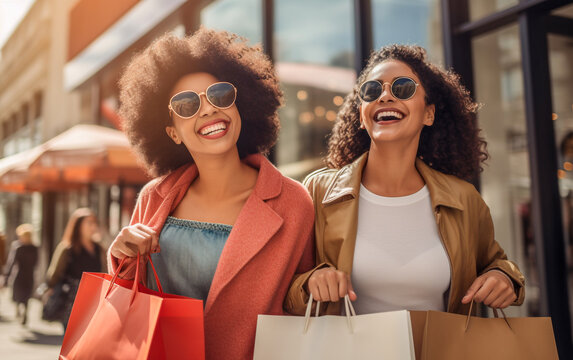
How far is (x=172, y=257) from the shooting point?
208 cm

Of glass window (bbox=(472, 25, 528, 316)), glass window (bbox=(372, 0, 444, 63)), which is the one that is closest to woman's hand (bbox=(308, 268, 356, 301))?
glass window (bbox=(472, 25, 528, 316))

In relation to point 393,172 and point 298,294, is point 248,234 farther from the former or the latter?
point 393,172

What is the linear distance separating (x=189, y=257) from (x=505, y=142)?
403cm

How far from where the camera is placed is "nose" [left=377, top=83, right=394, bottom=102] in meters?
2.21

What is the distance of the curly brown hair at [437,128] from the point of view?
2430 mm

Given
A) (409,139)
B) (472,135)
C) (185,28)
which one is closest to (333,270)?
(409,139)

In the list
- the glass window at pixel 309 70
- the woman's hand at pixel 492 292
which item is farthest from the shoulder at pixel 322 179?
the glass window at pixel 309 70

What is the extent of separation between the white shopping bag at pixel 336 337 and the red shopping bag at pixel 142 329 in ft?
0.78

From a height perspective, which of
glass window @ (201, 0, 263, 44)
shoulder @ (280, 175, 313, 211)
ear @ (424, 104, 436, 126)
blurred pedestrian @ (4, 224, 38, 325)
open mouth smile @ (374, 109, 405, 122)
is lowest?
blurred pedestrian @ (4, 224, 38, 325)

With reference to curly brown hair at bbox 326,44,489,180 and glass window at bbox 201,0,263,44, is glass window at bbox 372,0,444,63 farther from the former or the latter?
curly brown hair at bbox 326,44,489,180

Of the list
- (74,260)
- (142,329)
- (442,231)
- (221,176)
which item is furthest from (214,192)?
(74,260)

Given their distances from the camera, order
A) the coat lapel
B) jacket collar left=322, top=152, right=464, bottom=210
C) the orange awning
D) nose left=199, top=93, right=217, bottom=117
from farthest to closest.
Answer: the orange awning
jacket collar left=322, top=152, right=464, bottom=210
nose left=199, top=93, right=217, bottom=117
the coat lapel

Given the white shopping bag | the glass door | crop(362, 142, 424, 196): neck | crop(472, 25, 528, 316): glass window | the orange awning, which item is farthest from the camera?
the orange awning

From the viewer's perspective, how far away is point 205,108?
209 centimetres
